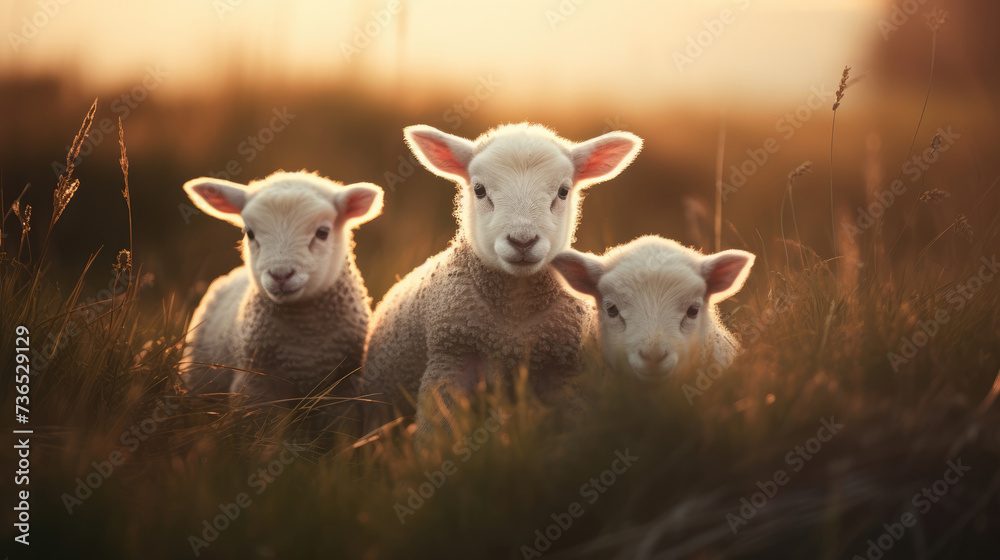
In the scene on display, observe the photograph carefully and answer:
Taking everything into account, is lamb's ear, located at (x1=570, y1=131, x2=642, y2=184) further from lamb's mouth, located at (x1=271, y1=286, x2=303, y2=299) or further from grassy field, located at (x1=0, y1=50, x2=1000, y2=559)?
lamb's mouth, located at (x1=271, y1=286, x2=303, y2=299)

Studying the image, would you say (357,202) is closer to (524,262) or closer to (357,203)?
(357,203)

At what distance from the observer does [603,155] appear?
4.11m

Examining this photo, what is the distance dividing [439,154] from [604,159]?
0.87m

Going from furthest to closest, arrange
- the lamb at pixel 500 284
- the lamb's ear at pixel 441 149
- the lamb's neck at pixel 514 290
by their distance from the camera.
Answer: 1. the lamb's ear at pixel 441 149
2. the lamb's neck at pixel 514 290
3. the lamb at pixel 500 284

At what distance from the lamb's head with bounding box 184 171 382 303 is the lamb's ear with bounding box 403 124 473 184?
408 millimetres

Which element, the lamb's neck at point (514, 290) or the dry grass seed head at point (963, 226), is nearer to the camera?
the dry grass seed head at point (963, 226)

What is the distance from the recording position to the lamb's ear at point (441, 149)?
4055mm

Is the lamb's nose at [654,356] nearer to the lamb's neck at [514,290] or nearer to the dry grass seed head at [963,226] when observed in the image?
the lamb's neck at [514,290]

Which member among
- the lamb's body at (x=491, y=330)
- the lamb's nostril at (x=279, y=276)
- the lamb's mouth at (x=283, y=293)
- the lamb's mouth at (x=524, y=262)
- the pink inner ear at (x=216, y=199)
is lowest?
the lamb's body at (x=491, y=330)

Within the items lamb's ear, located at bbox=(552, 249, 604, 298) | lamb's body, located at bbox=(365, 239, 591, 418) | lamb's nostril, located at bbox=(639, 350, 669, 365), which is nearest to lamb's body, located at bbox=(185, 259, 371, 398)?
lamb's body, located at bbox=(365, 239, 591, 418)

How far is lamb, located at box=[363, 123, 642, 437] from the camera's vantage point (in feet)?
11.9

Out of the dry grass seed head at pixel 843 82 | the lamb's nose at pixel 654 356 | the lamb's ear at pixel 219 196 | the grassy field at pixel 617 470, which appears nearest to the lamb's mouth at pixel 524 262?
the lamb's nose at pixel 654 356

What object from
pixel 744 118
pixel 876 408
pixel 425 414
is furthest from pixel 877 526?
pixel 744 118

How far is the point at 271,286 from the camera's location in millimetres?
3953
